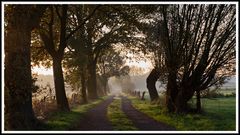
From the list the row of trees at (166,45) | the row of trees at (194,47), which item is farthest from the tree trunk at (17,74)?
the row of trees at (194,47)

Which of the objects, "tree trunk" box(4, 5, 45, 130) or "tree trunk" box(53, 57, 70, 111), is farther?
"tree trunk" box(53, 57, 70, 111)

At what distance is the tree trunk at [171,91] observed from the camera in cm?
2949

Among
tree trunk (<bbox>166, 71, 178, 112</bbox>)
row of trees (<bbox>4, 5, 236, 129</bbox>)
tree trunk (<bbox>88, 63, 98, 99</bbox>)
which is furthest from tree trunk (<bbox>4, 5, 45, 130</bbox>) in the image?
tree trunk (<bbox>88, 63, 98, 99</bbox>)

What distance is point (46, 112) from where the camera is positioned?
2716cm

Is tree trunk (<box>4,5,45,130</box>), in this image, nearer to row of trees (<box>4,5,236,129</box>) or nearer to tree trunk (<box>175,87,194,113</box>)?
row of trees (<box>4,5,236,129</box>)

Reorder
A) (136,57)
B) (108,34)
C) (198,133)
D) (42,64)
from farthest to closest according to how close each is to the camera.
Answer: (136,57) → (108,34) → (42,64) → (198,133)

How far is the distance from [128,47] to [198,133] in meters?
30.2

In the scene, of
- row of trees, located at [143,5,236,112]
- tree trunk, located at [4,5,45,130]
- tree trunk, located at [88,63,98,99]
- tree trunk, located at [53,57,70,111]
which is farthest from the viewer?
tree trunk, located at [88,63,98,99]

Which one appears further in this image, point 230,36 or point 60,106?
point 60,106

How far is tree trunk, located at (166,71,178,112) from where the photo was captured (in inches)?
1161

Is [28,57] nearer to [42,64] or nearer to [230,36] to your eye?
[230,36]

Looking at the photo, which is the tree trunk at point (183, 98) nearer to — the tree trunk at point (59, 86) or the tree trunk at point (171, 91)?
the tree trunk at point (171, 91)

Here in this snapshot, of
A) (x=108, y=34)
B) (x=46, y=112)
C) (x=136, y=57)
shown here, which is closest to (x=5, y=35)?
(x=46, y=112)

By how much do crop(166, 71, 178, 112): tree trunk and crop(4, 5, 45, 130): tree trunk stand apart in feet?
41.3
